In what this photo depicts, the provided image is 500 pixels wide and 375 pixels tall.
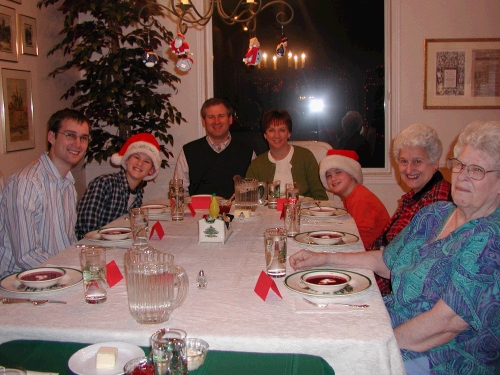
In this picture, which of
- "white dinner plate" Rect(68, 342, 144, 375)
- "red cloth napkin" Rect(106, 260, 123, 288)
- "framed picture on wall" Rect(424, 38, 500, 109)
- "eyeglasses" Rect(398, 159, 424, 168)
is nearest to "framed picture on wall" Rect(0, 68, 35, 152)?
"red cloth napkin" Rect(106, 260, 123, 288)

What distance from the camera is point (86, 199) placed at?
2764 millimetres

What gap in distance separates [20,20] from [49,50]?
0.53 meters

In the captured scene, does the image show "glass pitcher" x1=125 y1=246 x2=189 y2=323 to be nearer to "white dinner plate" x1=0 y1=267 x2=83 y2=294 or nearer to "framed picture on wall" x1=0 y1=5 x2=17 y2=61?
"white dinner plate" x1=0 y1=267 x2=83 y2=294

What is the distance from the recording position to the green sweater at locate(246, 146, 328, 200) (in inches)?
152

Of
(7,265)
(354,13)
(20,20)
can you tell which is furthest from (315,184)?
(20,20)

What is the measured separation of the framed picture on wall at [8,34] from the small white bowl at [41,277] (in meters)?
2.34

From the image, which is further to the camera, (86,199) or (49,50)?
(49,50)

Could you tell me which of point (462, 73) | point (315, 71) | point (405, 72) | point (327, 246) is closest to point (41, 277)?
point (327, 246)

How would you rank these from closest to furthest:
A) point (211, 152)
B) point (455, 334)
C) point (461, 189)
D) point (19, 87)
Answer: point (455, 334) < point (461, 189) < point (19, 87) < point (211, 152)

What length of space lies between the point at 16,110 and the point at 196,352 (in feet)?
10.4

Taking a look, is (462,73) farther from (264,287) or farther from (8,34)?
(264,287)

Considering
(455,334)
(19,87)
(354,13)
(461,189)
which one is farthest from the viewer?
(354,13)

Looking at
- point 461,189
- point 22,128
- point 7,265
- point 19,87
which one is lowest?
point 7,265

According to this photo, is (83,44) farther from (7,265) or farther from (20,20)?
(7,265)
